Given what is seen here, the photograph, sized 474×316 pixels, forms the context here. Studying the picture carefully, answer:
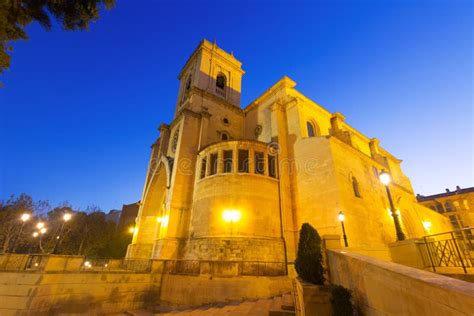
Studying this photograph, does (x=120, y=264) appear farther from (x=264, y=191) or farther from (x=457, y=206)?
(x=457, y=206)

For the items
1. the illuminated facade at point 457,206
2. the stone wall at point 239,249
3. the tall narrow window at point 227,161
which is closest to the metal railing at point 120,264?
the stone wall at point 239,249

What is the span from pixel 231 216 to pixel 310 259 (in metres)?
8.78

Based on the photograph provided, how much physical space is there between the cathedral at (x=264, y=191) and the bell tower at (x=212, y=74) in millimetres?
4019

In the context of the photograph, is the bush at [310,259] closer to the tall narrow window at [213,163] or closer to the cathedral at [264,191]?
the cathedral at [264,191]

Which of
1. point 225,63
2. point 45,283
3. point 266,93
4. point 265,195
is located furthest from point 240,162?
point 225,63

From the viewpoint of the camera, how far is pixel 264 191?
1580cm

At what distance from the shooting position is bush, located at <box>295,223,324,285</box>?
5781mm

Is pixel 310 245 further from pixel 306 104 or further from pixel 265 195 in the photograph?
pixel 306 104

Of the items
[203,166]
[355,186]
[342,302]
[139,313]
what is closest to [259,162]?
[203,166]

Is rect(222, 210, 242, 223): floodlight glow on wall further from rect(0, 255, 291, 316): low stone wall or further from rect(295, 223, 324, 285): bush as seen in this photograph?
rect(295, 223, 324, 285): bush

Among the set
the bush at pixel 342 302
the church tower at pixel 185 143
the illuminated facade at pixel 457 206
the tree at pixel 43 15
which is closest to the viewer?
the bush at pixel 342 302

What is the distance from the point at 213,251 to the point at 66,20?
44.2 ft

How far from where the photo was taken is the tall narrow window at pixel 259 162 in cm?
1719

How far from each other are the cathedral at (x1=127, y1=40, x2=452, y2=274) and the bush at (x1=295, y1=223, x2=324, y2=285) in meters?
6.57
